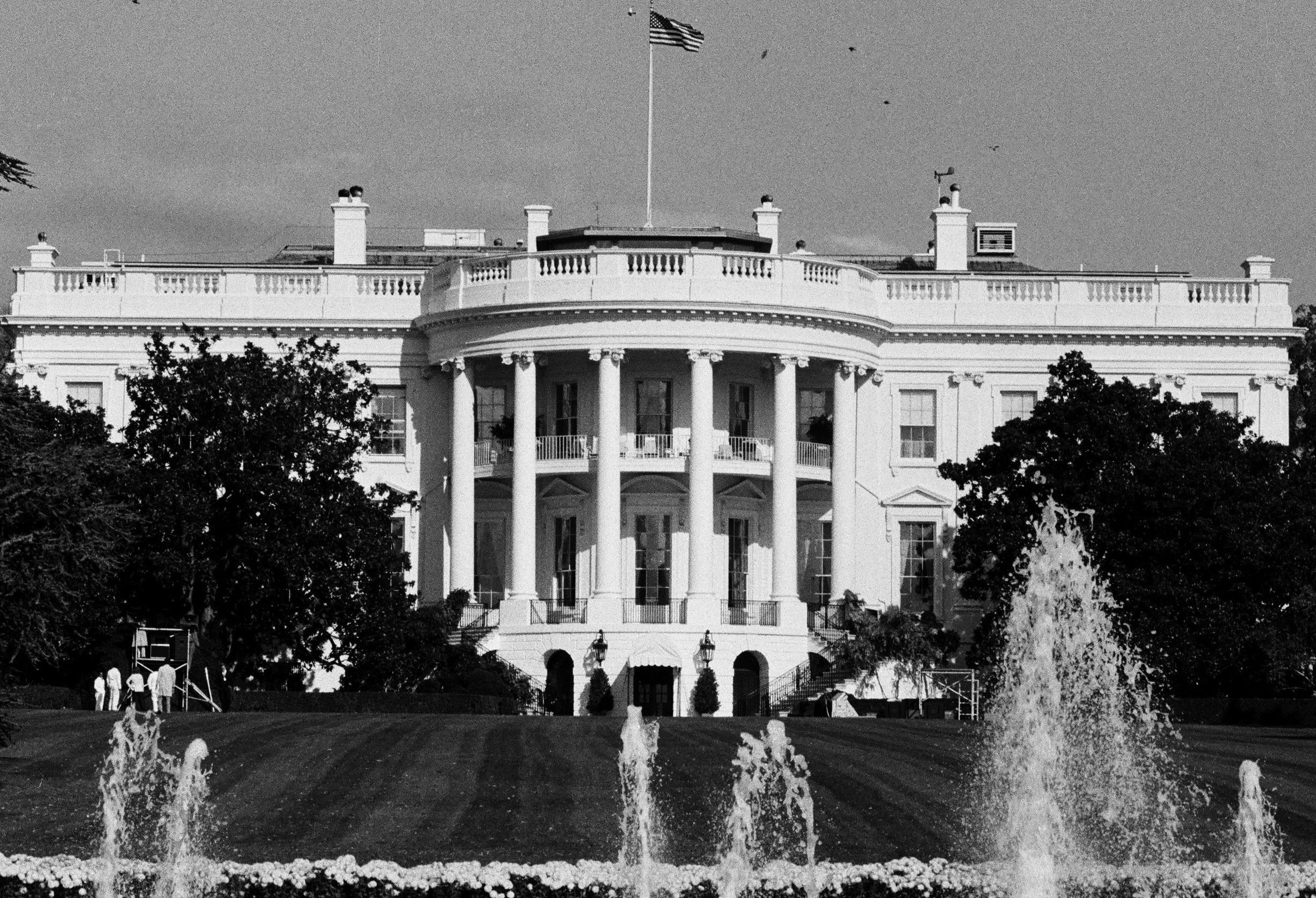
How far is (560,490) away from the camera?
237 ft

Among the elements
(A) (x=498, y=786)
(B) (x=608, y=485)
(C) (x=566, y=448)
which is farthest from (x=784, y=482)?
(A) (x=498, y=786)

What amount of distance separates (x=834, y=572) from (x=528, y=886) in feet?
142

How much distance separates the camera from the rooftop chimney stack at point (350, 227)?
258ft

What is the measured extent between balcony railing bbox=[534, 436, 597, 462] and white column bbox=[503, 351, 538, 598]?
955 mm

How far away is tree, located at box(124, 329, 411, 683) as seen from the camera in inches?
2339

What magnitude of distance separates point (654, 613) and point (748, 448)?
546 centimetres

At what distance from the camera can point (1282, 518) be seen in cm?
A: 6097

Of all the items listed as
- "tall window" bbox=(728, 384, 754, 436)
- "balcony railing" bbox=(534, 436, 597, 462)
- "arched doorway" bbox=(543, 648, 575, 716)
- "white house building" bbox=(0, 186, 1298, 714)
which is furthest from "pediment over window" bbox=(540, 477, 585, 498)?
"arched doorway" bbox=(543, 648, 575, 716)

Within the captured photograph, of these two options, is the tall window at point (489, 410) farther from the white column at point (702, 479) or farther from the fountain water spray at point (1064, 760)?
the fountain water spray at point (1064, 760)

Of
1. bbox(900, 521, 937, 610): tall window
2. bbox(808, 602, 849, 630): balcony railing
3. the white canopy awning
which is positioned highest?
bbox(900, 521, 937, 610): tall window

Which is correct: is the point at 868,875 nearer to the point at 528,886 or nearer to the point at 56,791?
the point at 528,886

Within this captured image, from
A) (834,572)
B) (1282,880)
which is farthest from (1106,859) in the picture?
(834,572)

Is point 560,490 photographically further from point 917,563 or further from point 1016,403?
point 1016,403

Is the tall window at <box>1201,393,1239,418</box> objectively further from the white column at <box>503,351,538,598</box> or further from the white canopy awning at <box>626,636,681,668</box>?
the white column at <box>503,351,538,598</box>
